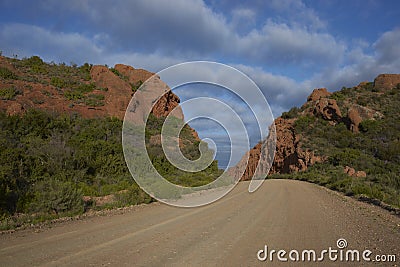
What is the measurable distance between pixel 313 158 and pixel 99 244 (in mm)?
36097

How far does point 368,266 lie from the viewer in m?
5.14

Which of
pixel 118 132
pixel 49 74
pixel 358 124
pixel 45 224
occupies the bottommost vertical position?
pixel 45 224

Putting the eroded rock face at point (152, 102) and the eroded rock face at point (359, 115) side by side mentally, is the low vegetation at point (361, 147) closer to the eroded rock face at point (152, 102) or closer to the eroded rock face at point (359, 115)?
the eroded rock face at point (359, 115)

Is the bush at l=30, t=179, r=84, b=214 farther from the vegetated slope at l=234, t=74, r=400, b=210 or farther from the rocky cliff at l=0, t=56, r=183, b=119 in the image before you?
the rocky cliff at l=0, t=56, r=183, b=119

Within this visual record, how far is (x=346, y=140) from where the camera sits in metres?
40.3

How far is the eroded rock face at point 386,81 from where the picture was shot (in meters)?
57.6

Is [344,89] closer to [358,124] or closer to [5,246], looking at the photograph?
[358,124]

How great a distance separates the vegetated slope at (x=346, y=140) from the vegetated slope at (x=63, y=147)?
12.6 m

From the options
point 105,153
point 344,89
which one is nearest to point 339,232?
point 105,153

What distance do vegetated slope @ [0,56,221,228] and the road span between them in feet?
6.76

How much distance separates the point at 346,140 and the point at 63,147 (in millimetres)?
34660

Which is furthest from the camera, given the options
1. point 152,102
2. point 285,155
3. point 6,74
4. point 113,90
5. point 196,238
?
point 285,155

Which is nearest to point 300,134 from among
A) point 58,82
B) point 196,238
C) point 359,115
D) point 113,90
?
point 359,115

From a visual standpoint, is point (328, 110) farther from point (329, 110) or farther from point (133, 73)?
point (133, 73)
